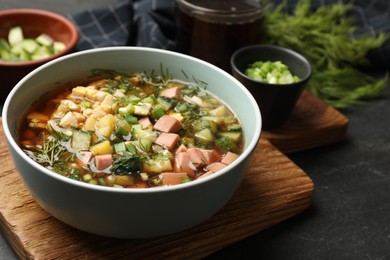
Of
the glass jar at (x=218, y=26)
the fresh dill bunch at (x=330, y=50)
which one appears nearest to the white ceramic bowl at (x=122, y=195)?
the glass jar at (x=218, y=26)

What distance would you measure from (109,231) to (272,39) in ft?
5.37

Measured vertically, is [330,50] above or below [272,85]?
below

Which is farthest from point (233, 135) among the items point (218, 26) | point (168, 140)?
point (218, 26)

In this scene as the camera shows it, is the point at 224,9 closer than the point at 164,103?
No

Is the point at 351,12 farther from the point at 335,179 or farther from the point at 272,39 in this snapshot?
the point at 335,179

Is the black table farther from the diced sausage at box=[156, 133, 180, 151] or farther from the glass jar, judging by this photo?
the glass jar

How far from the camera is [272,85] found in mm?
2262

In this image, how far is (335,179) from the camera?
230 centimetres

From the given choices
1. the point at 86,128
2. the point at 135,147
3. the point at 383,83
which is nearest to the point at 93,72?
the point at 86,128

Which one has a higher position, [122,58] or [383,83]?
[122,58]

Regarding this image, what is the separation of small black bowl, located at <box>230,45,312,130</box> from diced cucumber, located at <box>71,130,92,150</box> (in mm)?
802

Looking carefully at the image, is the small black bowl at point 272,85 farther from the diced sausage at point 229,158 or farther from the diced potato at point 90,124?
the diced potato at point 90,124

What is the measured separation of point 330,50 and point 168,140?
1.45 m

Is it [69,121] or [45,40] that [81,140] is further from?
[45,40]
